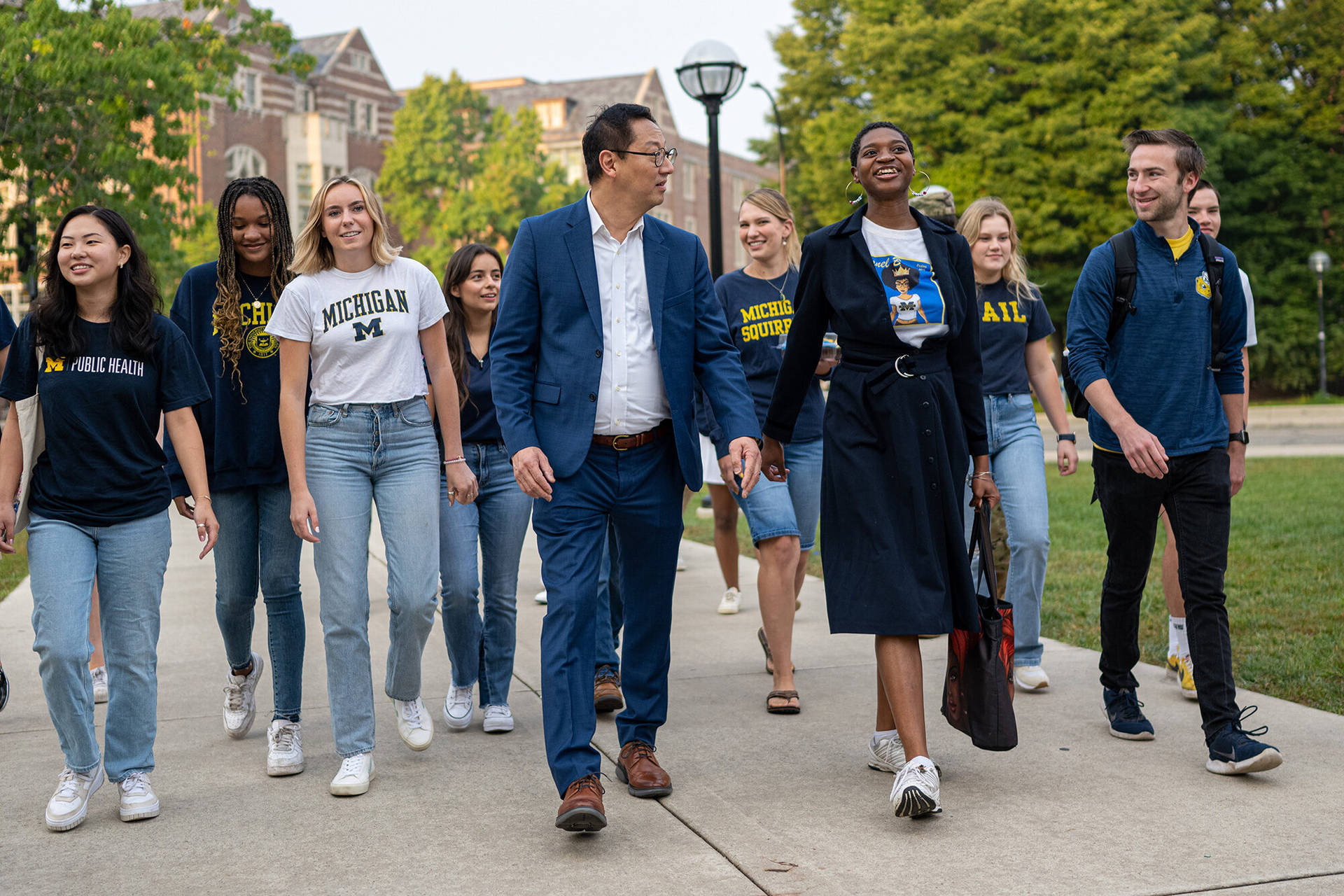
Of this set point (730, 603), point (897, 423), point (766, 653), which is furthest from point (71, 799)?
point (730, 603)

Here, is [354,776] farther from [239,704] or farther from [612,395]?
[612,395]

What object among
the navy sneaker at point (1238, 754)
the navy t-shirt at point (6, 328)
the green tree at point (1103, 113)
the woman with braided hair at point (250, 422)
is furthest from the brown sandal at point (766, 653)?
the green tree at point (1103, 113)

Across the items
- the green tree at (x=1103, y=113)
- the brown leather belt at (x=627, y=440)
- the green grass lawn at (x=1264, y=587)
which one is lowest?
the green grass lawn at (x=1264, y=587)

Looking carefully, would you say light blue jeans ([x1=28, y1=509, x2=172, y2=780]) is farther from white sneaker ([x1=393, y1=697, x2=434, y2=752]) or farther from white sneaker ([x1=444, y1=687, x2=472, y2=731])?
white sneaker ([x1=444, y1=687, x2=472, y2=731])

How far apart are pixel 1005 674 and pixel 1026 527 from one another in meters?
1.74

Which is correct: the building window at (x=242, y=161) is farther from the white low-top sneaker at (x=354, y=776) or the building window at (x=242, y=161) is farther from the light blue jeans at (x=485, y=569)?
the white low-top sneaker at (x=354, y=776)

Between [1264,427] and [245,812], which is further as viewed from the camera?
[1264,427]

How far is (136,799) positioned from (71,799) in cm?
19

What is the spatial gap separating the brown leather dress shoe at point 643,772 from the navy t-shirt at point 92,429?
1740 millimetres

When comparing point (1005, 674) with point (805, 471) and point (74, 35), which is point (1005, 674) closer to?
point (805, 471)

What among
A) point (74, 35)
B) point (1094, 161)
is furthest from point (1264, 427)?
point (74, 35)

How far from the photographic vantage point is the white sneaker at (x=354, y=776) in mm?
4340

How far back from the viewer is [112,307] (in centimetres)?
431

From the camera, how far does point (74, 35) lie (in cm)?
1694
